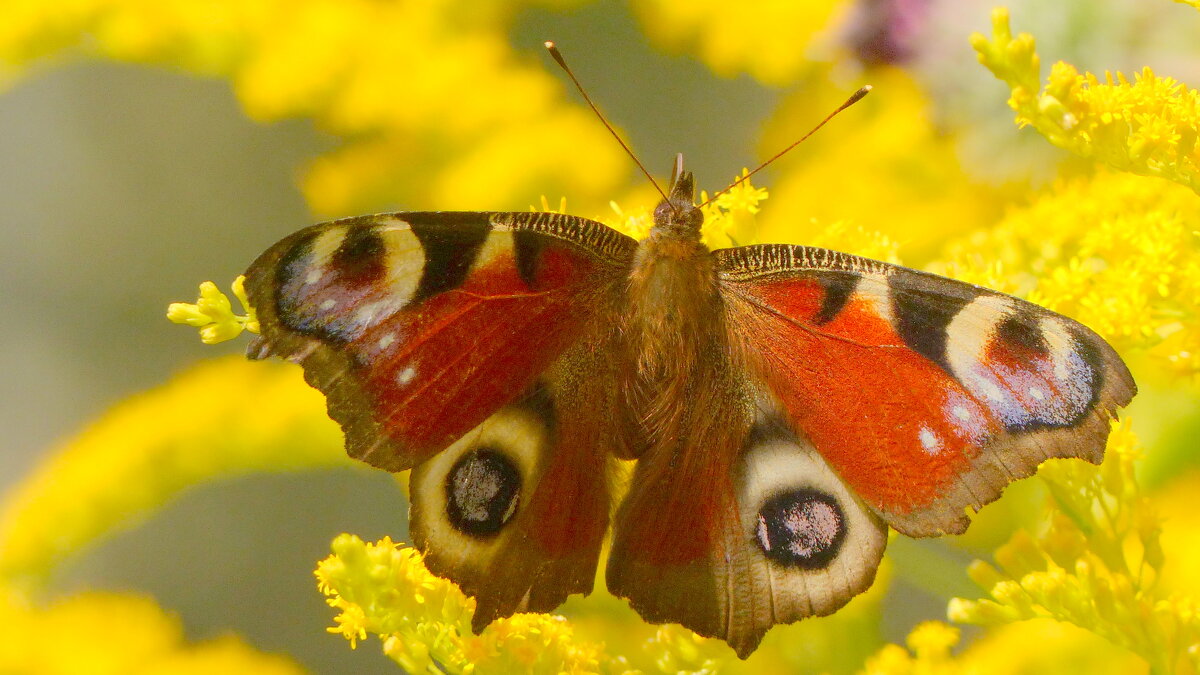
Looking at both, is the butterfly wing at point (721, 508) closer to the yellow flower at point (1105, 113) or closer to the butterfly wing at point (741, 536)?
the butterfly wing at point (741, 536)

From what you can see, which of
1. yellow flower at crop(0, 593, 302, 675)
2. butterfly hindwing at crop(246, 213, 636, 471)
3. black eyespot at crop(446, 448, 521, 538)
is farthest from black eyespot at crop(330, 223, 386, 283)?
yellow flower at crop(0, 593, 302, 675)

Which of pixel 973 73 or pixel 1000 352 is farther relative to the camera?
pixel 973 73

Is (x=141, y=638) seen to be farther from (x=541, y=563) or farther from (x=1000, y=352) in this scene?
(x=1000, y=352)

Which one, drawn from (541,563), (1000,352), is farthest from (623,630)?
(1000,352)

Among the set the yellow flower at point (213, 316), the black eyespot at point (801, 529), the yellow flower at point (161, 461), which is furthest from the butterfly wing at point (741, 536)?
A: the yellow flower at point (161, 461)

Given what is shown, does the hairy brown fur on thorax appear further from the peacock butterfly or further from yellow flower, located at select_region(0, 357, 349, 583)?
yellow flower, located at select_region(0, 357, 349, 583)

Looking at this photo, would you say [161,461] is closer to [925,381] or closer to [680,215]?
[680,215]
